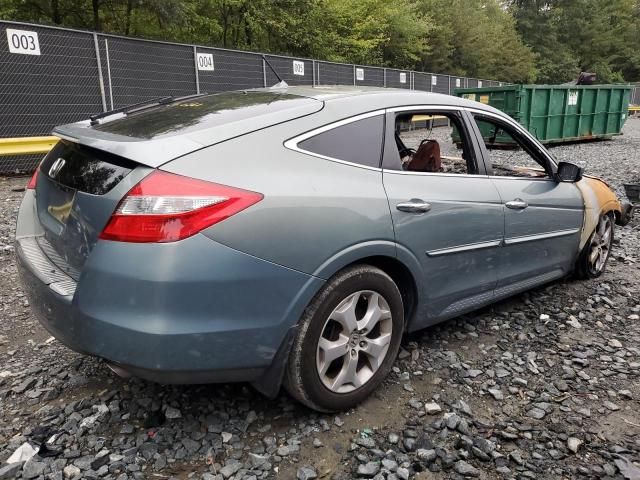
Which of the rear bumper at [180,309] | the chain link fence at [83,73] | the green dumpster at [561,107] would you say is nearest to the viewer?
the rear bumper at [180,309]

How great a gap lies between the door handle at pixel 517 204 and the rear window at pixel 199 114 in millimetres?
1542

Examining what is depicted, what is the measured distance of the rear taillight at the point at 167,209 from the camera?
2.00 m

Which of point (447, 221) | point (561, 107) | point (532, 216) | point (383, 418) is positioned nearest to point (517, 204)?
point (532, 216)

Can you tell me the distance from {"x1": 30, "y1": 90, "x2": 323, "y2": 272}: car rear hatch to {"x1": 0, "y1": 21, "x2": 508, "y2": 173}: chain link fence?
23.7 feet

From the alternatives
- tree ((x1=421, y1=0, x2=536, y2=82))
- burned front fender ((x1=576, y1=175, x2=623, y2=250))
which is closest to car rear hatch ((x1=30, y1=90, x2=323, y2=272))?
burned front fender ((x1=576, y1=175, x2=623, y2=250))

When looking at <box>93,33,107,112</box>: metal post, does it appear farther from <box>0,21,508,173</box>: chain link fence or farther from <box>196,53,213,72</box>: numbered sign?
<box>196,53,213,72</box>: numbered sign

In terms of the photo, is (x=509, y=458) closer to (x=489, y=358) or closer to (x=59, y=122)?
(x=489, y=358)

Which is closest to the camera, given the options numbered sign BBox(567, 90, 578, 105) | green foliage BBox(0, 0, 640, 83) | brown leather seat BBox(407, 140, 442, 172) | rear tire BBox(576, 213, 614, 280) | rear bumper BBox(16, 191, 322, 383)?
rear bumper BBox(16, 191, 322, 383)

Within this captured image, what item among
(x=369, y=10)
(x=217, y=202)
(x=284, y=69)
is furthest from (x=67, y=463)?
(x=369, y=10)

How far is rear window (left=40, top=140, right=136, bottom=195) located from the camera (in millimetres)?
2141

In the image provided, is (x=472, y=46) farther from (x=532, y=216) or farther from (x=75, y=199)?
(x=75, y=199)

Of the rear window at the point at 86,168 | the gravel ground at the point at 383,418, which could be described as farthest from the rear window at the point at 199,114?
the gravel ground at the point at 383,418

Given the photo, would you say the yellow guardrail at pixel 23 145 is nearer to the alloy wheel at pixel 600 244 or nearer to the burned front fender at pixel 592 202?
the burned front fender at pixel 592 202

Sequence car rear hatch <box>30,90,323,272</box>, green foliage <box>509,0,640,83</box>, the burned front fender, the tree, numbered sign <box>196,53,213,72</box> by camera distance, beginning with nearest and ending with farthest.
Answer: car rear hatch <box>30,90,323,272</box>
the burned front fender
numbered sign <box>196,53,213,72</box>
the tree
green foliage <box>509,0,640,83</box>
